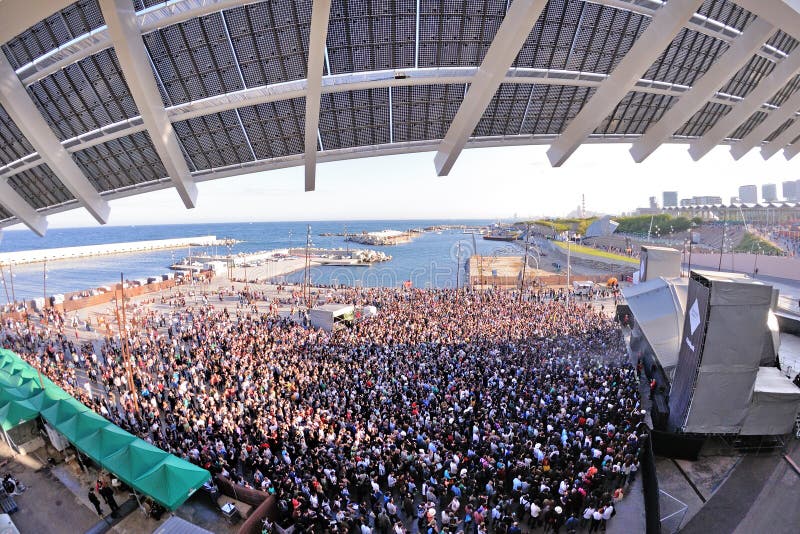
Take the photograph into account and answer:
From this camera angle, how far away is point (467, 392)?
11.6 metres

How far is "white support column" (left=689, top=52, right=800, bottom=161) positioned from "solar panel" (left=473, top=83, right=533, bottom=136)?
624 centimetres

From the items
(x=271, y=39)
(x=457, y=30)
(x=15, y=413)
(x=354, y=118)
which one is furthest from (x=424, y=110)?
(x=15, y=413)

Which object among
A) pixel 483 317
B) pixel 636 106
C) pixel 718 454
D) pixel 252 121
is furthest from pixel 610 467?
pixel 483 317

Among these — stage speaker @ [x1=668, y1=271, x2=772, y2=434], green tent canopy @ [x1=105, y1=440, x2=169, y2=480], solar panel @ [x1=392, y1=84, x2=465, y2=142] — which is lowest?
green tent canopy @ [x1=105, y1=440, x2=169, y2=480]

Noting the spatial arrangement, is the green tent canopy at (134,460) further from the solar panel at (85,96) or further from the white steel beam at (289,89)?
the solar panel at (85,96)

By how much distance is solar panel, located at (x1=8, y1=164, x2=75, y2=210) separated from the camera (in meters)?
8.45

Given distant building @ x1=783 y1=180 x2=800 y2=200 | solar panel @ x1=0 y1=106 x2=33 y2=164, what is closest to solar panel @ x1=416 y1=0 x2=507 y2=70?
solar panel @ x1=0 y1=106 x2=33 y2=164

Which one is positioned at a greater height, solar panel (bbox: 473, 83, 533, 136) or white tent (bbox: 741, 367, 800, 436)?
solar panel (bbox: 473, 83, 533, 136)

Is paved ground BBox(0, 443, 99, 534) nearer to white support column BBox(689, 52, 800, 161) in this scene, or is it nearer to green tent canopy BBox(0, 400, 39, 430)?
green tent canopy BBox(0, 400, 39, 430)

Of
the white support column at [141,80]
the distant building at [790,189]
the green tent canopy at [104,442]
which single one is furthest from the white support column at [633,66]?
the distant building at [790,189]

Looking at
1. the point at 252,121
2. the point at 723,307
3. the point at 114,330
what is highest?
the point at 252,121

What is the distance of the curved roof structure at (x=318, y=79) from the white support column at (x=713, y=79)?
0.03m

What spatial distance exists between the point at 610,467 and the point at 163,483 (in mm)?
8729

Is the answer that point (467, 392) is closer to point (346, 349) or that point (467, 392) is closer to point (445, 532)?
point (445, 532)
